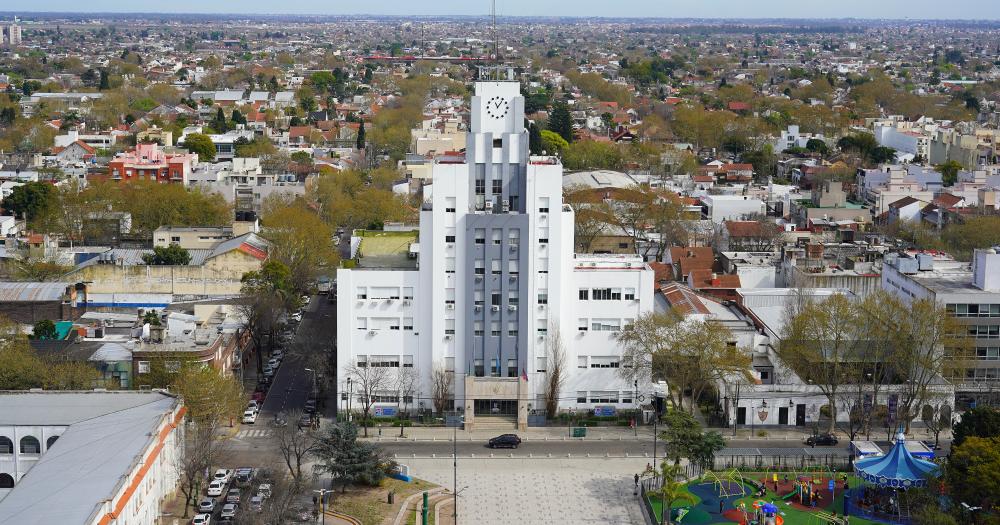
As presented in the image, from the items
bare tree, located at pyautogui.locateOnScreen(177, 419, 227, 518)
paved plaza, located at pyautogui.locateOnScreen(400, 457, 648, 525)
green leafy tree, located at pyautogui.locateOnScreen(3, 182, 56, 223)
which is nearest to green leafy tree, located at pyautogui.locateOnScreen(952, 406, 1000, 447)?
paved plaza, located at pyautogui.locateOnScreen(400, 457, 648, 525)

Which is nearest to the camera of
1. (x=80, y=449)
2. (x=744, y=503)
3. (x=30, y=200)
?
(x=80, y=449)

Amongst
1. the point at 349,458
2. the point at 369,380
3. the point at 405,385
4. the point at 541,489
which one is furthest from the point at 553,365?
the point at 349,458

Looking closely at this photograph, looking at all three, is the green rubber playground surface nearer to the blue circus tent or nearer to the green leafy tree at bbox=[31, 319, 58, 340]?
the blue circus tent

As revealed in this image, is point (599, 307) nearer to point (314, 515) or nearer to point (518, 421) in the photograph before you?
point (518, 421)

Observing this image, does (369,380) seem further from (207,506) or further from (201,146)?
(201,146)

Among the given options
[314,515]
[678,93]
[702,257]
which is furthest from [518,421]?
[678,93]
